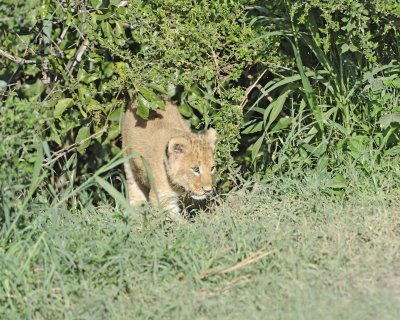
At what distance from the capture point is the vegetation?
5285mm

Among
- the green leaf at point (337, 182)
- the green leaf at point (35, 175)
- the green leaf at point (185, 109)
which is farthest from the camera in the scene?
the green leaf at point (185, 109)

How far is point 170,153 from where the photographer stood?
24.5ft

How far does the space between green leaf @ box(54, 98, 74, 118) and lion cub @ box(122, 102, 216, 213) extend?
0.63 m

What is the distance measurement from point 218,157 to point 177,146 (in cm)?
42

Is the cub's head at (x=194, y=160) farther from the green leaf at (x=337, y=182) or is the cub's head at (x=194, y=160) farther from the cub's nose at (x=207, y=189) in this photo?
the green leaf at (x=337, y=182)

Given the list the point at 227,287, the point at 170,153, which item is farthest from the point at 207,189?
the point at 227,287

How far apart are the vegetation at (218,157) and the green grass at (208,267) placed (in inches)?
0.5

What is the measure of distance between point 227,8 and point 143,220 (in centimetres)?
219

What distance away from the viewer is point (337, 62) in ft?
24.2

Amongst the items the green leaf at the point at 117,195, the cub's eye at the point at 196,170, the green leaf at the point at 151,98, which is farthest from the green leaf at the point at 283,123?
the green leaf at the point at 117,195

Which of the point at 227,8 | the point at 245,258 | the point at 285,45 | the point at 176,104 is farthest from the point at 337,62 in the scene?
the point at 245,258

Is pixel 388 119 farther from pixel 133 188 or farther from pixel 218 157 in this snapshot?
pixel 133 188

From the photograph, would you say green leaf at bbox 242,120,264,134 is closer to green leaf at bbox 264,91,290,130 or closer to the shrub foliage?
the shrub foliage

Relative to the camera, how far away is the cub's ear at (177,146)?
24.3ft
